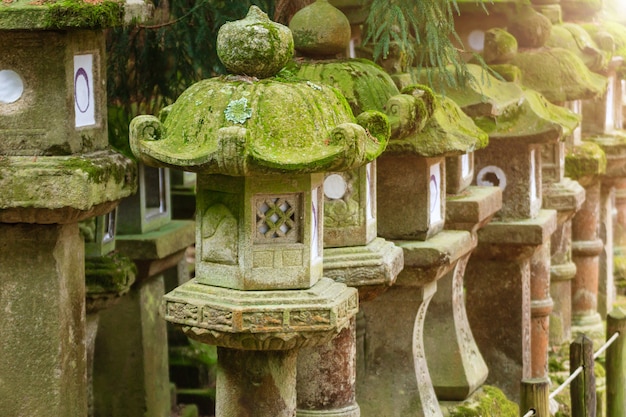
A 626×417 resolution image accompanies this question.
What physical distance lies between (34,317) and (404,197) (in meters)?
1.91

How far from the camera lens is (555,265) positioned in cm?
1204

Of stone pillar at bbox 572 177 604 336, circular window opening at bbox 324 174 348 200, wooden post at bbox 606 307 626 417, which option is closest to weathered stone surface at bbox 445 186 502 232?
wooden post at bbox 606 307 626 417

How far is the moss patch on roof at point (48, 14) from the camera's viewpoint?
259 inches

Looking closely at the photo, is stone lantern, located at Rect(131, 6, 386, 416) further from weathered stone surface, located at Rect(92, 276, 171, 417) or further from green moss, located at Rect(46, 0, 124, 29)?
weathered stone surface, located at Rect(92, 276, 171, 417)

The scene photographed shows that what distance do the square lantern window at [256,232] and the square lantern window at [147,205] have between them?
294 centimetres

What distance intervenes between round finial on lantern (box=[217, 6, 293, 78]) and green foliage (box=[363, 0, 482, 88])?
141cm

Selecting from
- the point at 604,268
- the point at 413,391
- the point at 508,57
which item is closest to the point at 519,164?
the point at 508,57

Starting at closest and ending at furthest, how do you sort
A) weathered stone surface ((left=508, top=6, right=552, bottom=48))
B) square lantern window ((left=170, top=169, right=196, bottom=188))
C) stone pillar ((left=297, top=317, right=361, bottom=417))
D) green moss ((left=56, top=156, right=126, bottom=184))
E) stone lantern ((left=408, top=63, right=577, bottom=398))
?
green moss ((left=56, top=156, right=126, bottom=184)) < stone pillar ((left=297, top=317, right=361, bottom=417)) < stone lantern ((left=408, top=63, right=577, bottom=398)) < weathered stone surface ((left=508, top=6, right=552, bottom=48)) < square lantern window ((left=170, top=169, right=196, bottom=188))

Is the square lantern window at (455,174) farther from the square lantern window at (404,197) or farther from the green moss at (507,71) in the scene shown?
the green moss at (507,71)

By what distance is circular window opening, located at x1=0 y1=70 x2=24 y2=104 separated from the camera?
6785 mm

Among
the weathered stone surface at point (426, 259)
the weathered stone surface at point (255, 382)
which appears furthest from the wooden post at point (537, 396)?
the weathered stone surface at point (255, 382)

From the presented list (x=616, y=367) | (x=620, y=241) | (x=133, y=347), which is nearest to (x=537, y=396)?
(x=616, y=367)

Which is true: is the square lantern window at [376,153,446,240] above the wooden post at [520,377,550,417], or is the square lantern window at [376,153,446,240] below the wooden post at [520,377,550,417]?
above

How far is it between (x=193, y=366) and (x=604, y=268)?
531cm
